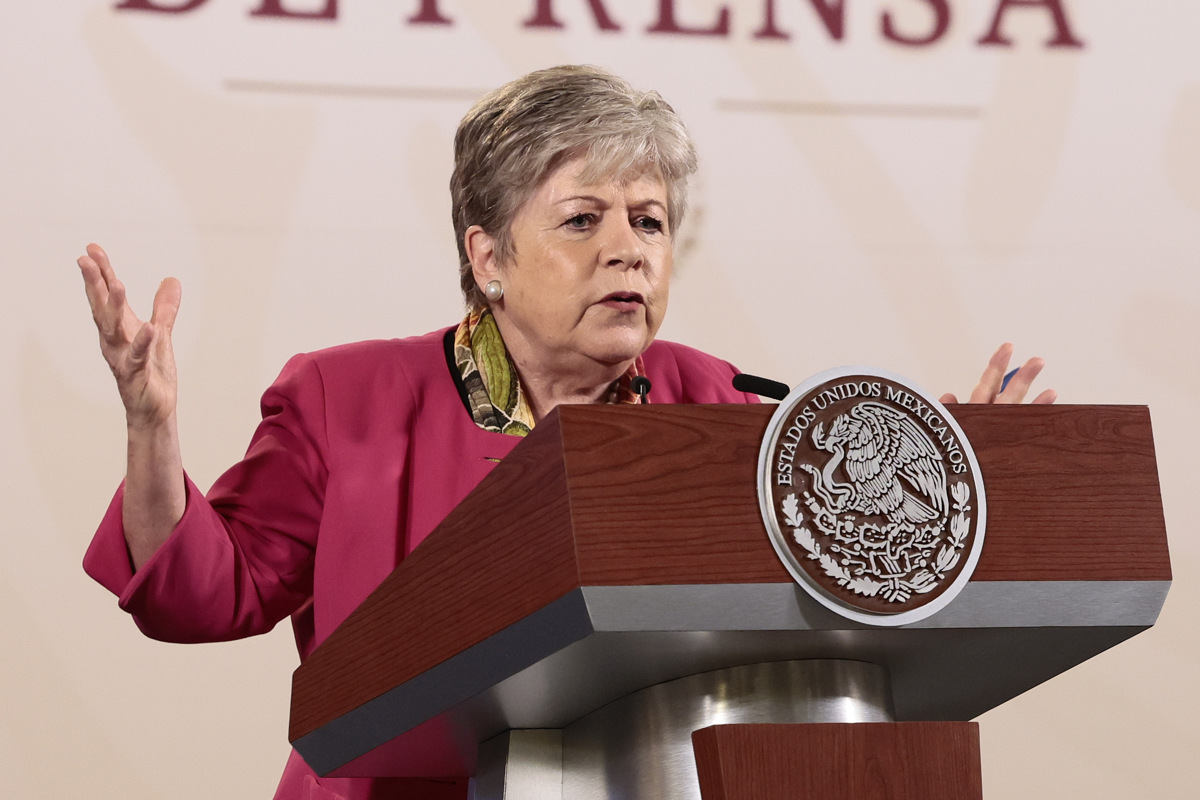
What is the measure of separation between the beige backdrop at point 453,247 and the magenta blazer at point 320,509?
614 millimetres

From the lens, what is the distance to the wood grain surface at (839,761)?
2.47 feet

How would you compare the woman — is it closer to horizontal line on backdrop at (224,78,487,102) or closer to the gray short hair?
the gray short hair

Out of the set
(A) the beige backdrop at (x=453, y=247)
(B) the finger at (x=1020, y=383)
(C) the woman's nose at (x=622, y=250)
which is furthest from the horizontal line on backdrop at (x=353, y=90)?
(B) the finger at (x=1020, y=383)

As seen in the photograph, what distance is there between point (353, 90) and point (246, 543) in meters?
1.03

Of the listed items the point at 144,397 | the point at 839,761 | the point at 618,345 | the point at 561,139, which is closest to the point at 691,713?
the point at 839,761

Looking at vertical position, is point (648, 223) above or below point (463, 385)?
above

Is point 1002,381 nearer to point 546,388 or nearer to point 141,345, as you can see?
point 546,388

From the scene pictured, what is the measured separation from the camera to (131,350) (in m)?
1.14

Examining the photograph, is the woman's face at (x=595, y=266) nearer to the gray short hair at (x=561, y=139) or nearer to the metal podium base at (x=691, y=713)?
the gray short hair at (x=561, y=139)

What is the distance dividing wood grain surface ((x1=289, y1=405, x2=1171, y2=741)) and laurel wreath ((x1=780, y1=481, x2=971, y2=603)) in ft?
0.06

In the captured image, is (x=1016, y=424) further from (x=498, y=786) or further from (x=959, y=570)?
(x=498, y=786)

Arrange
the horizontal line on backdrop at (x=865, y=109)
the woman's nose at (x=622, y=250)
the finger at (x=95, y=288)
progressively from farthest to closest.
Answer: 1. the horizontal line on backdrop at (x=865, y=109)
2. the woman's nose at (x=622, y=250)
3. the finger at (x=95, y=288)

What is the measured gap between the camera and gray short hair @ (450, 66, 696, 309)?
1.48m

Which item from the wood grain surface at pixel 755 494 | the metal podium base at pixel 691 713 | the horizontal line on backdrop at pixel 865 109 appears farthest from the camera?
the horizontal line on backdrop at pixel 865 109
